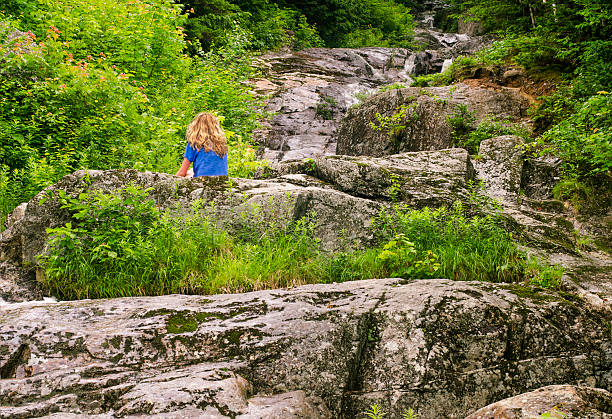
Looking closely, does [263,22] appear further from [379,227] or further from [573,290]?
[573,290]

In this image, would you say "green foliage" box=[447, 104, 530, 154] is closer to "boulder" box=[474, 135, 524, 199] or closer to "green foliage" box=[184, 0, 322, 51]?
"boulder" box=[474, 135, 524, 199]

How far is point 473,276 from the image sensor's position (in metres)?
5.09

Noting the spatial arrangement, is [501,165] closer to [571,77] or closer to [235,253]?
[571,77]

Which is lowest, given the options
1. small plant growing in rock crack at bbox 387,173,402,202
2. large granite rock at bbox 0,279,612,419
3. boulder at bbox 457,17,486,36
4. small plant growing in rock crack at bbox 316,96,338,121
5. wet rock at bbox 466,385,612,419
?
large granite rock at bbox 0,279,612,419

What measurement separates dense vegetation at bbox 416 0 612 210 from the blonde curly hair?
569 cm

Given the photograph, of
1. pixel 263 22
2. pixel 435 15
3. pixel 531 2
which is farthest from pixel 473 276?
pixel 435 15

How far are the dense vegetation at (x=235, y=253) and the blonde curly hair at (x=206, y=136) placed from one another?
1.54 meters

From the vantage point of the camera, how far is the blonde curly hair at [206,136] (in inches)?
262

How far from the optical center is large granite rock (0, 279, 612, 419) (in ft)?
10.3

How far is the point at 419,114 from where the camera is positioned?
1164cm

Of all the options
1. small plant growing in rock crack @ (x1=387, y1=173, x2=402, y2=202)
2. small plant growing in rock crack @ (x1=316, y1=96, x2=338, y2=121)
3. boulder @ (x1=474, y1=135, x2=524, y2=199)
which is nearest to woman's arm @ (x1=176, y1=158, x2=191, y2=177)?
small plant growing in rock crack @ (x1=387, y1=173, x2=402, y2=202)

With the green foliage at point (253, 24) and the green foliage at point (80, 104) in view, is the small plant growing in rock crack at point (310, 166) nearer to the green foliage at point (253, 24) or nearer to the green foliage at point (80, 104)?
the green foliage at point (80, 104)

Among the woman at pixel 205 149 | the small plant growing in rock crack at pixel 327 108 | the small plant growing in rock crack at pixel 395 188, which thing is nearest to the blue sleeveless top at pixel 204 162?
the woman at pixel 205 149

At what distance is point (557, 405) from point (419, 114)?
9836mm
